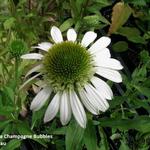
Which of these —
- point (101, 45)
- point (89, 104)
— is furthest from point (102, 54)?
point (89, 104)

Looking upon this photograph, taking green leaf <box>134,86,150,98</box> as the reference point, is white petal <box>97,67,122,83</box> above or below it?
above

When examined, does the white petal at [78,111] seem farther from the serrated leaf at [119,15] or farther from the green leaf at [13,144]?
the serrated leaf at [119,15]

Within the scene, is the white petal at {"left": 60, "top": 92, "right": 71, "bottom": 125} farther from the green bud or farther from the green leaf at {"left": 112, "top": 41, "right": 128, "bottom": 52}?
the green leaf at {"left": 112, "top": 41, "right": 128, "bottom": 52}

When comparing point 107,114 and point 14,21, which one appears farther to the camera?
point 14,21

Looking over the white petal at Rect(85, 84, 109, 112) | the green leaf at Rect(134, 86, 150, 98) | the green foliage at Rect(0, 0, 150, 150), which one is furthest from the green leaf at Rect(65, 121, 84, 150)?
the green leaf at Rect(134, 86, 150, 98)

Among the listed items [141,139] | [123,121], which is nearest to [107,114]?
[141,139]

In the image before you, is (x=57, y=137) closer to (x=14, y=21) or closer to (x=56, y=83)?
(x=56, y=83)
